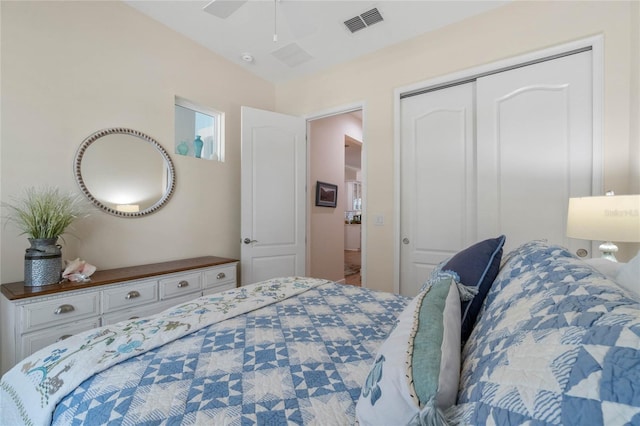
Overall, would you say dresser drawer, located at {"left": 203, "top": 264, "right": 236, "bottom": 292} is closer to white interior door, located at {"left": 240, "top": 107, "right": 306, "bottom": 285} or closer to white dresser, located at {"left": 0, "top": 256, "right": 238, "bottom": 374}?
white dresser, located at {"left": 0, "top": 256, "right": 238, "bottom": 374}

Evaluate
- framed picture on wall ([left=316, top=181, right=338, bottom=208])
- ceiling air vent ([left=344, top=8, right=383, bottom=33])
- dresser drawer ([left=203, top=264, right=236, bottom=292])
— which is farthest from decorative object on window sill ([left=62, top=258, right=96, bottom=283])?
ceiling air vent ([left=344, top=8, right=383, bottom=33])

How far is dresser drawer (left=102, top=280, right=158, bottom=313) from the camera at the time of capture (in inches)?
72.3

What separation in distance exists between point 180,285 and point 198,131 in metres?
1.60

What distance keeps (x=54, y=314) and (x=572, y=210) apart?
306cm

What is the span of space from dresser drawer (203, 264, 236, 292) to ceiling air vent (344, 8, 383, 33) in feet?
8.01

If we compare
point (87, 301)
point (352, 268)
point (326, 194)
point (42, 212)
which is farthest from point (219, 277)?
point (352, 268)

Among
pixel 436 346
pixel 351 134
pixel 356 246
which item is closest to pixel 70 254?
pixel 436 346

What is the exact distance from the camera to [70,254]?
6.59 feet

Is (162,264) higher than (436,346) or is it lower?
lower

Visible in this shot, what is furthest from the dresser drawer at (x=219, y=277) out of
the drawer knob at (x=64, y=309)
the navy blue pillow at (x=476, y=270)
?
the navy blue pillow at (x=476, y=270)

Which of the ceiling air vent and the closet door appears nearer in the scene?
the closet door

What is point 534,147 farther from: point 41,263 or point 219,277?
point 41,263

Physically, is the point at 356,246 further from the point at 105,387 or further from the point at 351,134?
the point at 105,387

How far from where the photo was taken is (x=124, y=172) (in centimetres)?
231
